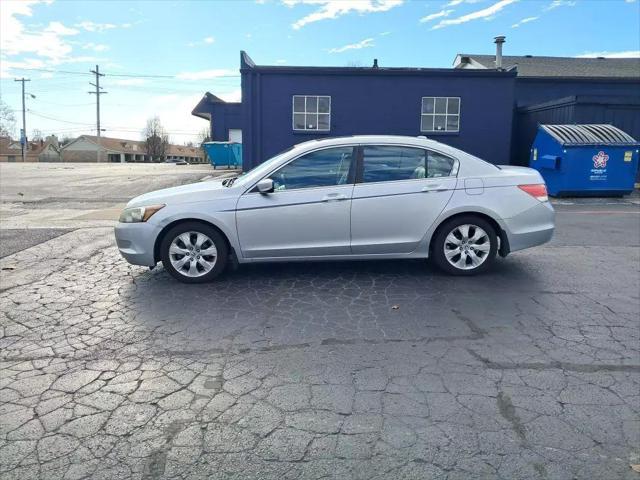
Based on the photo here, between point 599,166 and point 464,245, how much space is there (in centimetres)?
1025

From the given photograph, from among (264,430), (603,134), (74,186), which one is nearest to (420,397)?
(264,430)

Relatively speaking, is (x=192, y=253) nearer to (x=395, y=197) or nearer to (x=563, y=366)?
(x=395, y=197)

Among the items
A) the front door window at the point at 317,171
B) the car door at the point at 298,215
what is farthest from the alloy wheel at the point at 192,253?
the front door window at the point at 317,171

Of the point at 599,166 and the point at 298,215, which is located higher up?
the point at 599,166

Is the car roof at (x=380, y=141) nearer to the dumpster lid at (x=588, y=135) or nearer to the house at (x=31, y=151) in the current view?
the dumpster lid at (x=588, y=135)

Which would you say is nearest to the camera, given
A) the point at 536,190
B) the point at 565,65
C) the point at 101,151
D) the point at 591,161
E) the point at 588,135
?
the point at 536,190

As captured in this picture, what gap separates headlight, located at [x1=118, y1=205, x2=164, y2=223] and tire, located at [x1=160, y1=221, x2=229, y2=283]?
0.92ft

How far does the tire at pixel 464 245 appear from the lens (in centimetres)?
573

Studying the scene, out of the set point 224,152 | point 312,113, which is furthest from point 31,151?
point 312,113

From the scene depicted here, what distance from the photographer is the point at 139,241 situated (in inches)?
217

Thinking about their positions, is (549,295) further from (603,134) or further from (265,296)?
(603,134)

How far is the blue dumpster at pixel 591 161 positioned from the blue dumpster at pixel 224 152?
59.6ft

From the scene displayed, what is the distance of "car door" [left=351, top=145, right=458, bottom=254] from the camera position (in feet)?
18.2

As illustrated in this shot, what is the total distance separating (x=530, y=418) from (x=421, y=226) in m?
2.96
